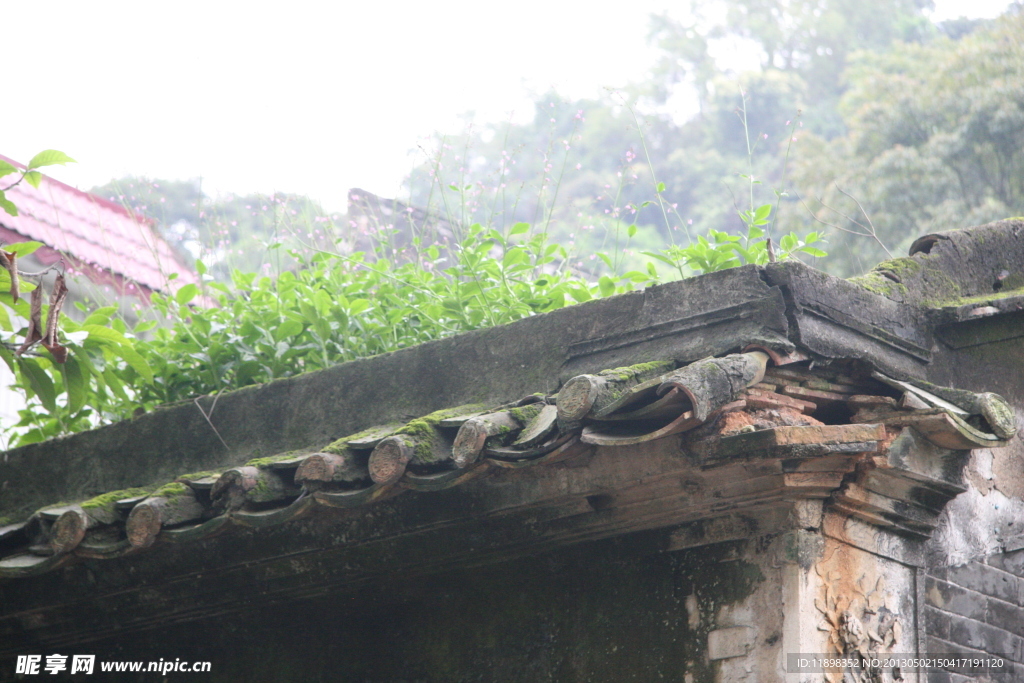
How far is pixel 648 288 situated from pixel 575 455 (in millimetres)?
781

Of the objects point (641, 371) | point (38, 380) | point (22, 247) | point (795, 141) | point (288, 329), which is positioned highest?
point (795, 141)

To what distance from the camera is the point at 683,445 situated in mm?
2811

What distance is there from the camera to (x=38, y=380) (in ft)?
12.3

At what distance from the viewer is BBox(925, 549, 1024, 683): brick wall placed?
10.7 ft

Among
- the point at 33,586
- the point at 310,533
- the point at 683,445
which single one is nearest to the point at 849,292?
the point at 683,445

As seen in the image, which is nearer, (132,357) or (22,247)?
(22,247)

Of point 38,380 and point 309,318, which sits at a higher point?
point 309,318

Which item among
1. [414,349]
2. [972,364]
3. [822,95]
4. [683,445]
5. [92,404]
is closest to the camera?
[683,445]

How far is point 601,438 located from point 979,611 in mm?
1639

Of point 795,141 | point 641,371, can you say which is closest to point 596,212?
point 641,371

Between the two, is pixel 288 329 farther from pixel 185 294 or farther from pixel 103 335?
pixel 103 335

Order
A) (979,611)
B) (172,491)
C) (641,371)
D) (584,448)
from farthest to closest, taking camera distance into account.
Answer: (172,491) < (979,611) < (641,371) < (584,448)

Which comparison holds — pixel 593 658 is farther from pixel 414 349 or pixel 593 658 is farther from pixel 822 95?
pixel 822 95

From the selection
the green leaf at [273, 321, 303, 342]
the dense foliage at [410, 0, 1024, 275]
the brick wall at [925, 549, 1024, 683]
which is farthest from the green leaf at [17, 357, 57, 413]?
the brick wall at [925, 549, 1024, 683]
